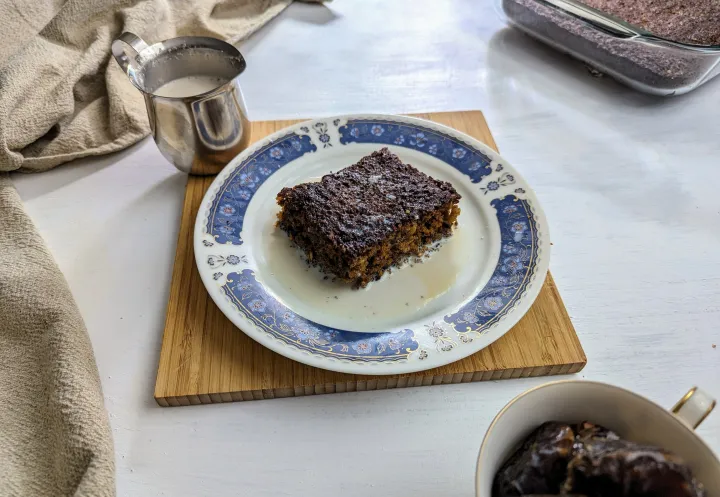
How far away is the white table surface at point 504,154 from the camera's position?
0.85 metres

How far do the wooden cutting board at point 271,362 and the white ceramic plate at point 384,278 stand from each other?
0.15 feet

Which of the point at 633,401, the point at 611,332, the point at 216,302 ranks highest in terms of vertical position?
the point at 633,401

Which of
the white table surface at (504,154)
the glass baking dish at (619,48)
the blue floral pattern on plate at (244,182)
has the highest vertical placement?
the glass baking dish at (619,48)

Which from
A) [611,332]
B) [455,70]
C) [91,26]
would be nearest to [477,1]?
[455,70]

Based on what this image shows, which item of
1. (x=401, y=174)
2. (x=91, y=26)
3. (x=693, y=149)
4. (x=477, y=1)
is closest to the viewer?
(x=401, y=174)

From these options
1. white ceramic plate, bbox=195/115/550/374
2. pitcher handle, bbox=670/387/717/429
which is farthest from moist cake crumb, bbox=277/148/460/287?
pitcher handle, bbox=670/387/717/429

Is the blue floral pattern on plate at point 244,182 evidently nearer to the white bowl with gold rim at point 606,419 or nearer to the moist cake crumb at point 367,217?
the moist cake crumb at point 367,217

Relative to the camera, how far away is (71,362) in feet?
2.93

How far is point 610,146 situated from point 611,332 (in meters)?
0.60

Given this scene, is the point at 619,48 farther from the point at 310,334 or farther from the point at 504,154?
the point at 310,334

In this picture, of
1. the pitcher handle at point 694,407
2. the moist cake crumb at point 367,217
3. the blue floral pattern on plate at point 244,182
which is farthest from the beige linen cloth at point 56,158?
the pitcher handle at point 694,407

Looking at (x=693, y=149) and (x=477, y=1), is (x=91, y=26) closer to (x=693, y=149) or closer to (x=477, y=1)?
(x=477, y=1)

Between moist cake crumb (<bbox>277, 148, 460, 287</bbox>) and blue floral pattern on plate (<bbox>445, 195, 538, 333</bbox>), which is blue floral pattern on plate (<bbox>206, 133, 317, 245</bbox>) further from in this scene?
blue floral pattern on plate (<bbox>445, 195, 538, 333</bbox>)

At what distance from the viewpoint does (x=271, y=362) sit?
93 cm
